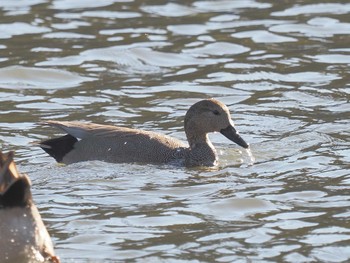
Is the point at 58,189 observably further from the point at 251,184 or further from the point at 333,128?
the point at 333,128

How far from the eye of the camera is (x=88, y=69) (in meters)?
14.9

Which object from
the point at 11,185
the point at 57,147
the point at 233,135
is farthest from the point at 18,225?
the point at 233,135

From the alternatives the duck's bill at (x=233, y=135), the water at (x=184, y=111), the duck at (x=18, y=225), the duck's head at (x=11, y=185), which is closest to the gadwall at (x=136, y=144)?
the duck's bill at (x=233, y=135)

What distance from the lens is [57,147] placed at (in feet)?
38.7

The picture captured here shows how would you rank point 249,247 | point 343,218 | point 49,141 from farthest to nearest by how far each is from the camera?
1. point 49,141
2. point 343,218
3. point 249,247

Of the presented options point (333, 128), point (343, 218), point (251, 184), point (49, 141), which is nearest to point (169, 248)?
point (343, 218)

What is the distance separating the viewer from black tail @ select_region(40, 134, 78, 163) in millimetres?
11734

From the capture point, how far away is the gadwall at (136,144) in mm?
11812

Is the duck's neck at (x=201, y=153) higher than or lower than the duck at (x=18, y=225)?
lower

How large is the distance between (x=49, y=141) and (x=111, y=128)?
62 cm

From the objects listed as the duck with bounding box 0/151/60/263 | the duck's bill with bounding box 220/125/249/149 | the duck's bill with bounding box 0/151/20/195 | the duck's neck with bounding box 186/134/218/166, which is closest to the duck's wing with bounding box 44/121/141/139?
the duck's neck with bounding box 186/134/218/166

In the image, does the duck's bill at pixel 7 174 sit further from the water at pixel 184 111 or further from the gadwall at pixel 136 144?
the gadwall at pixel 136 144

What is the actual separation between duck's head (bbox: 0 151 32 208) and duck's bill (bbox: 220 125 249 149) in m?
4.15

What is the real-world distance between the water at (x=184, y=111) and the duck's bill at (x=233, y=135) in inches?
5.5
